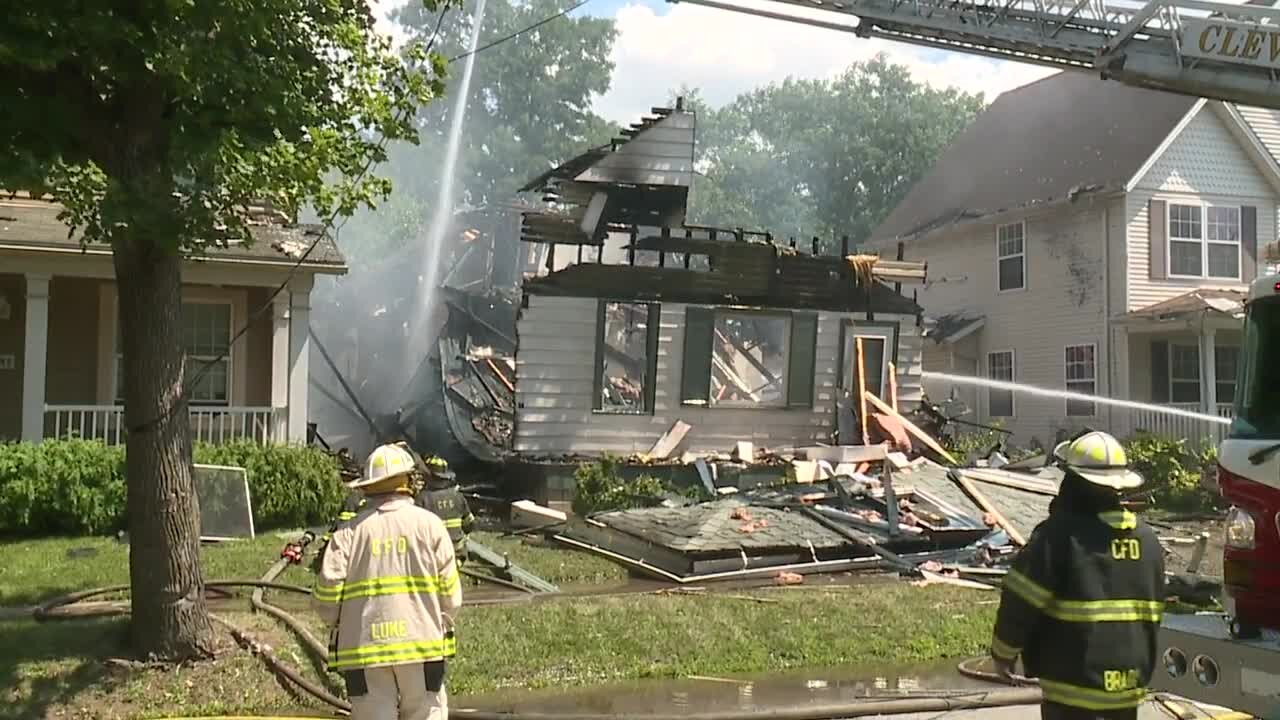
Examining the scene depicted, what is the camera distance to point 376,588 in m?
4.41

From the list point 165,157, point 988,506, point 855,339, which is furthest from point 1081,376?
point 165,157

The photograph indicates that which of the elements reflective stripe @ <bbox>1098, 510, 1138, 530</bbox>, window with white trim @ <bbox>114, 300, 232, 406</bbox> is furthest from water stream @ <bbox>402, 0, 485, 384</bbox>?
reflective stripe @ <bbox>1098, 510, 1138, 530</bbox>

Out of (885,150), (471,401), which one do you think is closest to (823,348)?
(471,401)

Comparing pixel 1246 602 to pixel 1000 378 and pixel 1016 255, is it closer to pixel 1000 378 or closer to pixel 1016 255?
pixel 1016 255

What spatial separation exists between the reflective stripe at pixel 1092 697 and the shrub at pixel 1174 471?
43.2ft

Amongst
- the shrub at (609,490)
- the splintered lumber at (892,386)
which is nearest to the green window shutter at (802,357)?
the splintered lumber at (892,386)

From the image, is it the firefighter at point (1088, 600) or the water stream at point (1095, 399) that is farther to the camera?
the water stream at point (1095, 399)

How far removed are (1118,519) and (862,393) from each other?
12.6 m

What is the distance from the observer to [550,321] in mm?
15109

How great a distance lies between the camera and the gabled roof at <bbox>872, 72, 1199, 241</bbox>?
68.0 ft

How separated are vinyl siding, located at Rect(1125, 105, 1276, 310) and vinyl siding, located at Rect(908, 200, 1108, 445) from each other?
673 millimetres

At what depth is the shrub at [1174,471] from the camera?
15.8 m

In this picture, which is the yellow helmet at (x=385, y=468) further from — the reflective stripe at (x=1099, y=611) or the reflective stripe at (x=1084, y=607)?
the reflective stripe at (x=1099, y=611)

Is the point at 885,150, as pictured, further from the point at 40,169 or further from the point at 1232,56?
the point at 40,169
